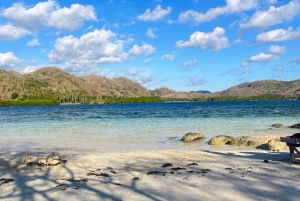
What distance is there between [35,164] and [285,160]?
1063cm

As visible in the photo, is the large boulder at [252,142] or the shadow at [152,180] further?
the large boulder at [252,142]

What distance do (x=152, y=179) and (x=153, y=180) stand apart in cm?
13

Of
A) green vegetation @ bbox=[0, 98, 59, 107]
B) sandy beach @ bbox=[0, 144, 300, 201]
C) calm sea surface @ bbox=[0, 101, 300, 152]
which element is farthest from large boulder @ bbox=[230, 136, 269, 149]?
green vegetation @ bbox=[0, 98, 59, 107]

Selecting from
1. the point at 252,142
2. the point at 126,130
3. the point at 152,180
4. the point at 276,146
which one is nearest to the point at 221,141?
the point at 252,142

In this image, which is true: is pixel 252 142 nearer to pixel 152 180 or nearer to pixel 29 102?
pixel 152 180

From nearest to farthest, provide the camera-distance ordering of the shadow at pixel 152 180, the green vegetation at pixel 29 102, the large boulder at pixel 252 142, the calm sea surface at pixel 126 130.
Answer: the shadow at pixel 152 180 → the large boulder at pixel 252 142 → the calm sea surface at pixel 126 130 → the green vegetation at pixel 29 102

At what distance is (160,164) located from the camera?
11.9 metres

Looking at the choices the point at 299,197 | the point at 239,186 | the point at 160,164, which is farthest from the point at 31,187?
the point at 299,197

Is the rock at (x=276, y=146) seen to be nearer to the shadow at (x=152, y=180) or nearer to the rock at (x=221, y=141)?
the shadow at (x=152, y=180)

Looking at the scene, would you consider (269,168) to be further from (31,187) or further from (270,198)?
(31,187)

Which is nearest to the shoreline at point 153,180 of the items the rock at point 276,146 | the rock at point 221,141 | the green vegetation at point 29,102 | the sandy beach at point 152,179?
the sandy beach at point 152,179

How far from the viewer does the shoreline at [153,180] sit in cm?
752

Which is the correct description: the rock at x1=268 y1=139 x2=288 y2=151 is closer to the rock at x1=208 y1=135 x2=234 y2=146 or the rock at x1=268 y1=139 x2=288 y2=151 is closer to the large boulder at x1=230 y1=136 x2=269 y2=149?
the large boulder at x1=230 y1=136 x2=269 y2=149

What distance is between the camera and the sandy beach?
752 centimetres
